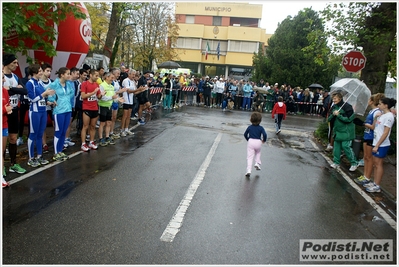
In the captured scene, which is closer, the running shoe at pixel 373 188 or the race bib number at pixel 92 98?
the running shoe at pixel 373 188

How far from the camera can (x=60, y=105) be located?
800cm

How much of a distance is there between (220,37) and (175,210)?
56.2 meters

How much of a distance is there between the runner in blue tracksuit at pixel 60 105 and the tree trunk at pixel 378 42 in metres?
9.00

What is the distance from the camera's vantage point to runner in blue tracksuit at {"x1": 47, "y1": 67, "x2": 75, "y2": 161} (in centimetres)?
792

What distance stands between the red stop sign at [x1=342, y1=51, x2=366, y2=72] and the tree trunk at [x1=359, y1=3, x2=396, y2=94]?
0.60 metres

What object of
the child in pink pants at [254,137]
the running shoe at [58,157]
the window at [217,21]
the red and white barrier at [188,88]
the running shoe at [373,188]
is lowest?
the running shoe at [58,157]

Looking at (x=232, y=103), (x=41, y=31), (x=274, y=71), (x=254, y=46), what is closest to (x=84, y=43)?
(x=41, y=31)

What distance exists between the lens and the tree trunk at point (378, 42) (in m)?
11.4

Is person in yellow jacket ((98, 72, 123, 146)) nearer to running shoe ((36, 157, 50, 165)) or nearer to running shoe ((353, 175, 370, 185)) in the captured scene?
running shoe ((36, 157, 50, 165))

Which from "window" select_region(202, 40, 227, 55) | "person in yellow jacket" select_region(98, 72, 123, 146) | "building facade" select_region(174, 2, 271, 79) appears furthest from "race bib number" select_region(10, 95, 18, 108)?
"window" select_region(202, 40, 227, 55)

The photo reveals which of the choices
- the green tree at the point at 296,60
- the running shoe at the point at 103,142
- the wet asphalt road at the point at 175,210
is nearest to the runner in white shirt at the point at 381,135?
the wet asphalt road at the point at 175,210

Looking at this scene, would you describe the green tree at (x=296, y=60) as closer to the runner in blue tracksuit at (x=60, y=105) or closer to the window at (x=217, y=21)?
the window at (x=217, y=21)

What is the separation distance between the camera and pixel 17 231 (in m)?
4.45

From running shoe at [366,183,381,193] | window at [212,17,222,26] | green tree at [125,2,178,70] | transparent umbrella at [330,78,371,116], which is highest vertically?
window at [212,17,222,26]
